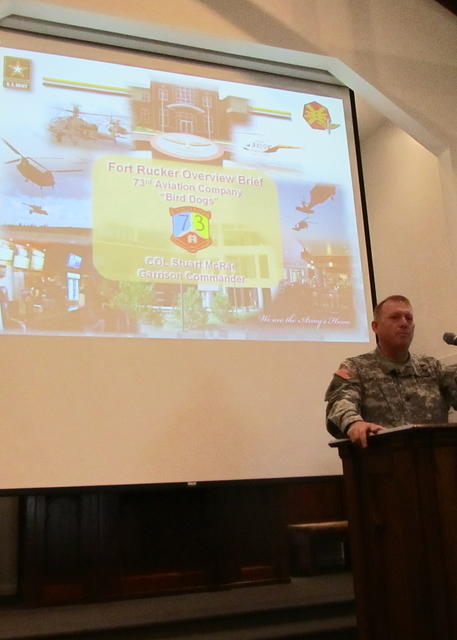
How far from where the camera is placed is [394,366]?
268 cm

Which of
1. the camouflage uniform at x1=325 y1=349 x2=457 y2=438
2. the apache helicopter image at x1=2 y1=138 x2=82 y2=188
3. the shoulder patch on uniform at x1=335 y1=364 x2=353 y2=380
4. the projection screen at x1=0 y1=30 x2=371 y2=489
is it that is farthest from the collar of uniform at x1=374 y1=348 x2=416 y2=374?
the apache helicopter image at x1=2 y1=138 x2=82 y2=188

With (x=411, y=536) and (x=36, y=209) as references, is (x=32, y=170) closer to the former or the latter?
(x=36, y=209)

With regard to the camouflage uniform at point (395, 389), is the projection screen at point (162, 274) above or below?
above

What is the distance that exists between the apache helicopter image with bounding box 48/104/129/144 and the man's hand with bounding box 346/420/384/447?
236 cm

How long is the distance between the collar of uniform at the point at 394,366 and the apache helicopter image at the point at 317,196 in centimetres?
165

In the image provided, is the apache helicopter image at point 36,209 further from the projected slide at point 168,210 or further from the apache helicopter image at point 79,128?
the apache helicopter image at point 79,128

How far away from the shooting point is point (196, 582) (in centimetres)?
394

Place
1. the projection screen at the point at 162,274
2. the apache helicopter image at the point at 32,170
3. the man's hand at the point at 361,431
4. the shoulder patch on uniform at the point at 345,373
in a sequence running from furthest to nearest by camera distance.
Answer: the apache helicopter image at the point at 32,170 < the projection screen at the point at 162,274 < the shoulder patch on uniform at the point at 345,373 < the man's hand at the point at 361,431

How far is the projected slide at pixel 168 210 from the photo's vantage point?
11.8 ft

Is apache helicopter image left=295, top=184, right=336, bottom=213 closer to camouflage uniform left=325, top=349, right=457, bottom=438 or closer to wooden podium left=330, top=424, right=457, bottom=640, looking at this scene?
camouflage uniform left=325, top=349, right=457, bottom=438

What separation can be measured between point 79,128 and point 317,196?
58.9 inches

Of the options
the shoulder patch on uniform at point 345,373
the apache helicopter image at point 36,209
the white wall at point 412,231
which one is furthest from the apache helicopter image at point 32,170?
the white wall at point 412,231

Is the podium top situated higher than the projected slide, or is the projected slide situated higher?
the projected slide

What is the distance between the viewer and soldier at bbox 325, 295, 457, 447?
2.63 meters
